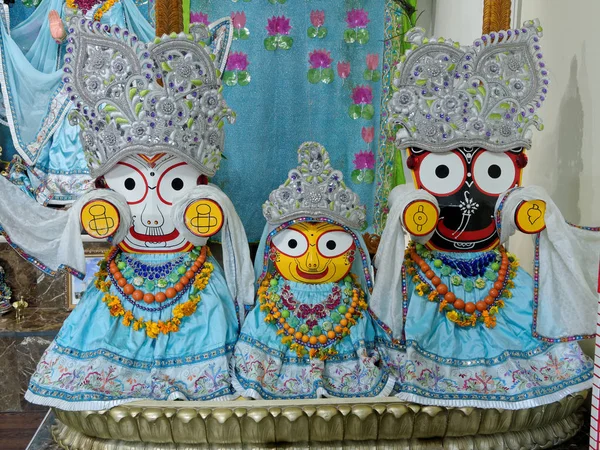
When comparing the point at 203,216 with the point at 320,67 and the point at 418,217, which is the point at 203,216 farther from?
the point at 320,67

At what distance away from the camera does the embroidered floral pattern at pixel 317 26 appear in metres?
2.84

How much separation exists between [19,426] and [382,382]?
1475 mm

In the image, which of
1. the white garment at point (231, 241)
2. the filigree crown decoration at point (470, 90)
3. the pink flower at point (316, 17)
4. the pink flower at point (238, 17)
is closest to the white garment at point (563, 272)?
the filigree crown decoration at point (470, 90)

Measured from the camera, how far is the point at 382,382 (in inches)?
74.8

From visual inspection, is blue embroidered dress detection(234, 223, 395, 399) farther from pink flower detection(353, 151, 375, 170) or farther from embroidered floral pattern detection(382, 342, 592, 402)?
pink flower detection(353, 151, 375, 170)

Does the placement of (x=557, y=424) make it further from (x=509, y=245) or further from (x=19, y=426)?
(x=19, y=426)

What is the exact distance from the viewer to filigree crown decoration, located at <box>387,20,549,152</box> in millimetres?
1984

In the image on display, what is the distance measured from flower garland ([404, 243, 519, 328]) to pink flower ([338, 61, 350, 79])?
3.65 feet

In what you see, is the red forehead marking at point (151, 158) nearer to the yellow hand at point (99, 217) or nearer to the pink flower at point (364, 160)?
the yellow hand at point (99, 217)

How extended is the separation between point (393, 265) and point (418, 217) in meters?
0.17

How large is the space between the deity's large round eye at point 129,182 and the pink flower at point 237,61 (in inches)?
40.1

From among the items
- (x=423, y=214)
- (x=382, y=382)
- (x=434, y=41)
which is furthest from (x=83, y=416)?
(x=434, y=41)

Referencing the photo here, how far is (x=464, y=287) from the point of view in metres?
2.04

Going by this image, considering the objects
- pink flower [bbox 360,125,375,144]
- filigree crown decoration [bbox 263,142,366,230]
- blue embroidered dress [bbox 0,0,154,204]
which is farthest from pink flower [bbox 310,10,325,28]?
filigree crown decoration [bbox 263,142,366,230]
